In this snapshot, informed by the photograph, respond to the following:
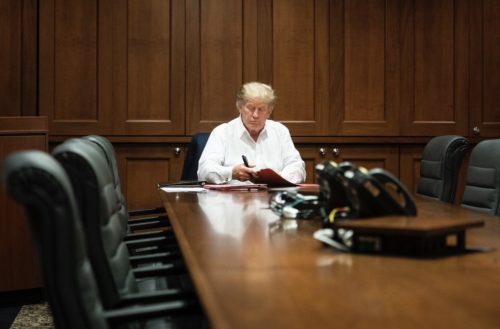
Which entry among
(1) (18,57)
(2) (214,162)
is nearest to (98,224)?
(2) (214,162)

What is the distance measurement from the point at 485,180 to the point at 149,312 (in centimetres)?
204

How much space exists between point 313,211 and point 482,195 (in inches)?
45.2

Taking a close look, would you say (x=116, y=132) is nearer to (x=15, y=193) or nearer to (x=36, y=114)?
(x=36, y=114)

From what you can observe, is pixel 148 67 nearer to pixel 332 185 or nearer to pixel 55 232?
pixel 332 185

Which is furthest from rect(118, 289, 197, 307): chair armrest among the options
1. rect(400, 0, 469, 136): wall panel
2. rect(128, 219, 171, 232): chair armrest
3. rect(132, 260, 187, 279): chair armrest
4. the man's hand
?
rect(400, 0, 469, 136): wall panel

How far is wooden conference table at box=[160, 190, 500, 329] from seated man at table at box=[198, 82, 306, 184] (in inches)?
82.6

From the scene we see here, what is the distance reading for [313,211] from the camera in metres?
2.09

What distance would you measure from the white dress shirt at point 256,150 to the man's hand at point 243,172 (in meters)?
0.31

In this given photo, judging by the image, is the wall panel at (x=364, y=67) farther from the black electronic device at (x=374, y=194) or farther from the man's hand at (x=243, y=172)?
the black electronic device at (x=374, y=194)

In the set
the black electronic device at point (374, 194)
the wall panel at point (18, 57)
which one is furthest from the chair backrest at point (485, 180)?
the wall panel at point (18, 57)

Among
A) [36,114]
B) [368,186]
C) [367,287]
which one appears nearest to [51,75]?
[36,114]

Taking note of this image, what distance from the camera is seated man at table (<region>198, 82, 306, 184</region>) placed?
3.86 metres

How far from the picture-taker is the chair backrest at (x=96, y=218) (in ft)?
4.72

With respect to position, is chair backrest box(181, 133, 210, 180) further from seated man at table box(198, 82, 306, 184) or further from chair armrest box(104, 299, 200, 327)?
chair armrest box(104, 299, 200, 327)
